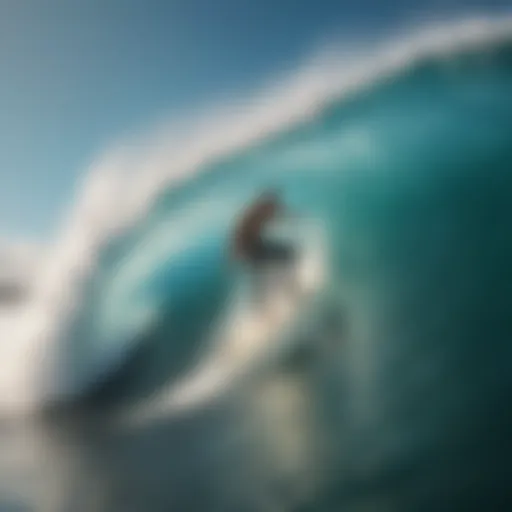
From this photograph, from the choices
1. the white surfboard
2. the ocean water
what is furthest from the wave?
the white surfboard

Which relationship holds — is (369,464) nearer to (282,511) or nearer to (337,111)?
(282,511)

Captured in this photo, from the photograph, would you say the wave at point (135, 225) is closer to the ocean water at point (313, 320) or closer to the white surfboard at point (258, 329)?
the ocean water at point (313, 320)

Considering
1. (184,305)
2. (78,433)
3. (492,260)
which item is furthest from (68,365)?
(492,260)

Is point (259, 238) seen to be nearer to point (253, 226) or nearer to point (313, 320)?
point (253, 226)

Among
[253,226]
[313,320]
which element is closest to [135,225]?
[253,226]

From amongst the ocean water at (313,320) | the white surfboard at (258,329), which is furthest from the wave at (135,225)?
the white surfboard at (258,329)

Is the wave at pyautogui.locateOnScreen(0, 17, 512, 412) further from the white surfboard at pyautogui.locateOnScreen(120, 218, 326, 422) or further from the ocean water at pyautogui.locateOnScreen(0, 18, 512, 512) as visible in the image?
the white surfboard at pyautogui.locateOnScreen(120, 218, 326, 422)
